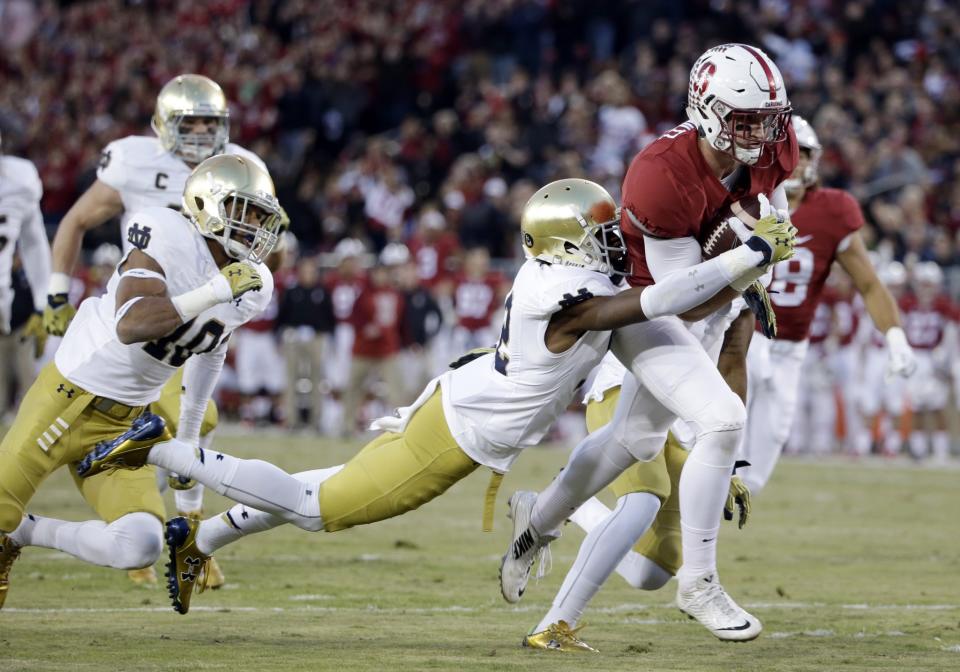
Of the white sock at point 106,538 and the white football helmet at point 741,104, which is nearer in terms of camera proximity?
the white football helmet at point 741,104

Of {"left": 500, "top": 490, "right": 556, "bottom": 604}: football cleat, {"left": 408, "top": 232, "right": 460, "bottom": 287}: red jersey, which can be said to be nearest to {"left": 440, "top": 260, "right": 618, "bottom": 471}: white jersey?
{"left": 500, "top": 490, "right": 556, "bottom": 604}: football cleat

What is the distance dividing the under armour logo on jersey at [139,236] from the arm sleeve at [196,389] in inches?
27.8

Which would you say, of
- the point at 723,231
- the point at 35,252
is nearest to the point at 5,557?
the point at 723,231

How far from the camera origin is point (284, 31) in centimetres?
1970

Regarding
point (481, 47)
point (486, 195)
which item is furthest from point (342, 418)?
point (481, 47)

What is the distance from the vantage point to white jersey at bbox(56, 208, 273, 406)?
197 inches

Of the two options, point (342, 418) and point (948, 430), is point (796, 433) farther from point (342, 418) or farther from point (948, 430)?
point (342, 418)

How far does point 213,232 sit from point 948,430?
9.92m

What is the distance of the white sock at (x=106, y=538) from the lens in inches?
198

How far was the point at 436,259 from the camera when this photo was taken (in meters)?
15.2

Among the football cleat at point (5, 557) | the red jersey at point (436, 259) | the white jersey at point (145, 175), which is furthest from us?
the red jersey at point (436, 259)

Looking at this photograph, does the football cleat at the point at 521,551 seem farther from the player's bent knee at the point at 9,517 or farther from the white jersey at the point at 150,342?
the player's bent knee at the point at 9,517

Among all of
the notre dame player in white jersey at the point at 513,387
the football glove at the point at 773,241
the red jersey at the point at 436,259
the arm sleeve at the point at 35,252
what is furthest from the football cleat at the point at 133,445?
the red jersey at the point at 436,259

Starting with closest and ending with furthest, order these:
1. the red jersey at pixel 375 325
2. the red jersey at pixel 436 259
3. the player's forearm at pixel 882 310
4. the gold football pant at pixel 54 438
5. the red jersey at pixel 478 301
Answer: the gold football pant at pixel 54 438 < the player's forearm at pixel 882 310 < the red jersey at pixel 375 325 < the red jersey at pixel 478 301 < the red jersey at pixel 436 259
